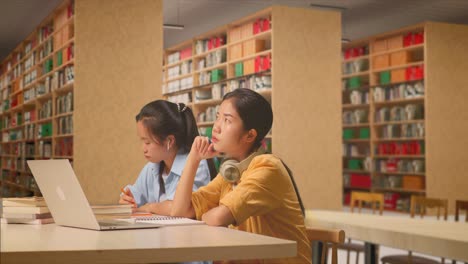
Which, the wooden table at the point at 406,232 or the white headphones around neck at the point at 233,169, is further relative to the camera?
the wooden table at the point at 406,232

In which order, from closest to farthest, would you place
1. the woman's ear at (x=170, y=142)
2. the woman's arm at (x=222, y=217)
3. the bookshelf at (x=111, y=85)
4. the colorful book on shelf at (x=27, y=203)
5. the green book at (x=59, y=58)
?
the woman's arm at (x=222, y=217), the colorful book on shelf at (x=27, y=203), the woman's ear at (x=170, y=142), the bookshelf at (x=111, y=85), the green book at (x=59, y=58)

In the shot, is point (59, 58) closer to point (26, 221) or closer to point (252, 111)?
point (252, 111)

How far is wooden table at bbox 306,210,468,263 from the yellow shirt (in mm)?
1128

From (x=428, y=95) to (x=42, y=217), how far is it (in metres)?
9.08

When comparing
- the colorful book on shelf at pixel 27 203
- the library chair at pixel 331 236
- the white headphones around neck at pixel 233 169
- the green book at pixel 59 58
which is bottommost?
the library chair at pixel 331 236

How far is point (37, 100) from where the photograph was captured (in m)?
10.2

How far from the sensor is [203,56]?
11328mm

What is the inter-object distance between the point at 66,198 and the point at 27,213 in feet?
0.90

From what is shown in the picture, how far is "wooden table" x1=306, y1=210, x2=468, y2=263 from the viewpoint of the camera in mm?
3199

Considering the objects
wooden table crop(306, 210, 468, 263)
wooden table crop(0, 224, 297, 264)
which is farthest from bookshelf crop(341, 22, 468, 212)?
wooden table crop(0, 224, 297, 264)

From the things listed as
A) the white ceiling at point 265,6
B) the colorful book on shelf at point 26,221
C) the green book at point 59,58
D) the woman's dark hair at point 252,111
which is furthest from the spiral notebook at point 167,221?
the white ceiling at point 265,6

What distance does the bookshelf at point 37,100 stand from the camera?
8375mm

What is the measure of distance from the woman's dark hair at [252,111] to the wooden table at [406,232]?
1200 millimetres

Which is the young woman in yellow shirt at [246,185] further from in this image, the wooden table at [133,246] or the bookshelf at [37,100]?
the bookshelf at [37,100]
